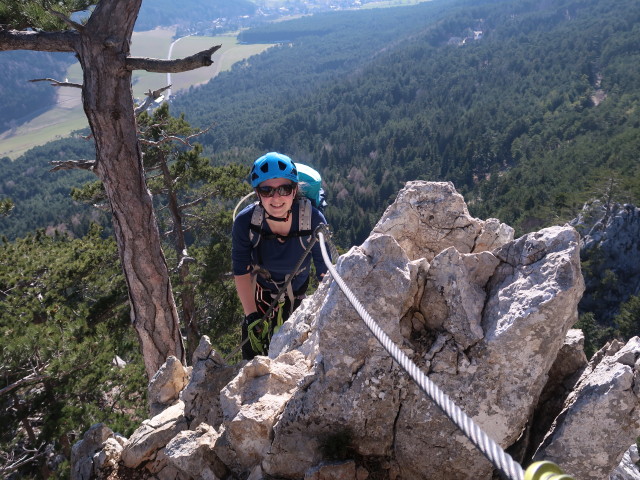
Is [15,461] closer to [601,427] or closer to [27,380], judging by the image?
[27,380]

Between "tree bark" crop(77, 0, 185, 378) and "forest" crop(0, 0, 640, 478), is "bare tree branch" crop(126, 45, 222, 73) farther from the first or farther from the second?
"forest" crop(0, 0, 640, 478)

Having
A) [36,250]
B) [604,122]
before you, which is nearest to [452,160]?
[604,122]

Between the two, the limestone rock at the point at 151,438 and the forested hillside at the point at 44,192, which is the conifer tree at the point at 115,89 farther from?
the forested hillside at the point at 44,192

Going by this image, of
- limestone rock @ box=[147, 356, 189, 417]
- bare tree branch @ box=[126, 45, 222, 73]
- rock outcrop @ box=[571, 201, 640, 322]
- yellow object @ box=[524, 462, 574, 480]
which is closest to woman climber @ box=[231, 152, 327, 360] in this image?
limestone rock @ box=[147, 356, 189, 417]

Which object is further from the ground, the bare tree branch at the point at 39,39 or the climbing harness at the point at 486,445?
the bare tree branch at the point at 39,39

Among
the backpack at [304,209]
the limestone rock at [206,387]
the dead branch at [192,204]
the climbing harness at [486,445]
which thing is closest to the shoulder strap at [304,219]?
the backpack at [304,209]

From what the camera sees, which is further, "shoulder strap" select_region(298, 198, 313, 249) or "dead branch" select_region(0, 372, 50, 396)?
"dead branch" select_region(0, 372, 50, 396)

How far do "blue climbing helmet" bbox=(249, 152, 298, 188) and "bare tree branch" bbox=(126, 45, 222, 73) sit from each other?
49.1 inches

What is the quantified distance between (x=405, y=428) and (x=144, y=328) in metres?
3.49

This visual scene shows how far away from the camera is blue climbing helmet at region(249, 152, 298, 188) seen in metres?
3.40

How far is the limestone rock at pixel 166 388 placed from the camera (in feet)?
11.9

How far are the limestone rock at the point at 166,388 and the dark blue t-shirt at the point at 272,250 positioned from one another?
0.94 metres

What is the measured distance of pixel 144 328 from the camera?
5.02m

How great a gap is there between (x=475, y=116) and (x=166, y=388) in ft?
418
